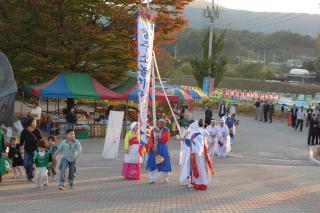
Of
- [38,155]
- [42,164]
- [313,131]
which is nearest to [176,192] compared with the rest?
[42,164]

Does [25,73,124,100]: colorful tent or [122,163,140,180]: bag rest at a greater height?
[25,73,124,100]: colorful tent

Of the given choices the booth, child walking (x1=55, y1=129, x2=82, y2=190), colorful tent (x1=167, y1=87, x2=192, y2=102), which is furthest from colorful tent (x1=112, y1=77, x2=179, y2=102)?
child walking (x1=55, y1=129, x2=82, y2=190)

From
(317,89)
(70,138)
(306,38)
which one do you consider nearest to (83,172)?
(70,138)

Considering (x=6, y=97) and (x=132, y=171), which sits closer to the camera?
(x=132, y=171)

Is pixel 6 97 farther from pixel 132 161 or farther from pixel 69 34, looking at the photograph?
pixel 69 34

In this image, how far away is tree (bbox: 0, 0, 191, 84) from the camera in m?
25.7

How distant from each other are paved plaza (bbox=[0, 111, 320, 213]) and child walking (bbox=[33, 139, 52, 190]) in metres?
0.22

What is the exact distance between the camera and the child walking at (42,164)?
12.2 m

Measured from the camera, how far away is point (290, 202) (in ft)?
37.8

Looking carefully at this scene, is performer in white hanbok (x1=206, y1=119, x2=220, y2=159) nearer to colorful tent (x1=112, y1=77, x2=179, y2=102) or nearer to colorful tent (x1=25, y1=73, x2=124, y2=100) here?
colorful tent (x1=112, y1=77, x2=179, y2=102)

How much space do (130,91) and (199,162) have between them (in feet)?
42.4

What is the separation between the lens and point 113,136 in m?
18.0

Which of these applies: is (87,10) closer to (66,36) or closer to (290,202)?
(66,36)

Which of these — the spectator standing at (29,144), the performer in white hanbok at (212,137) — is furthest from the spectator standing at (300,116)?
the spectator standing at (29,144)
